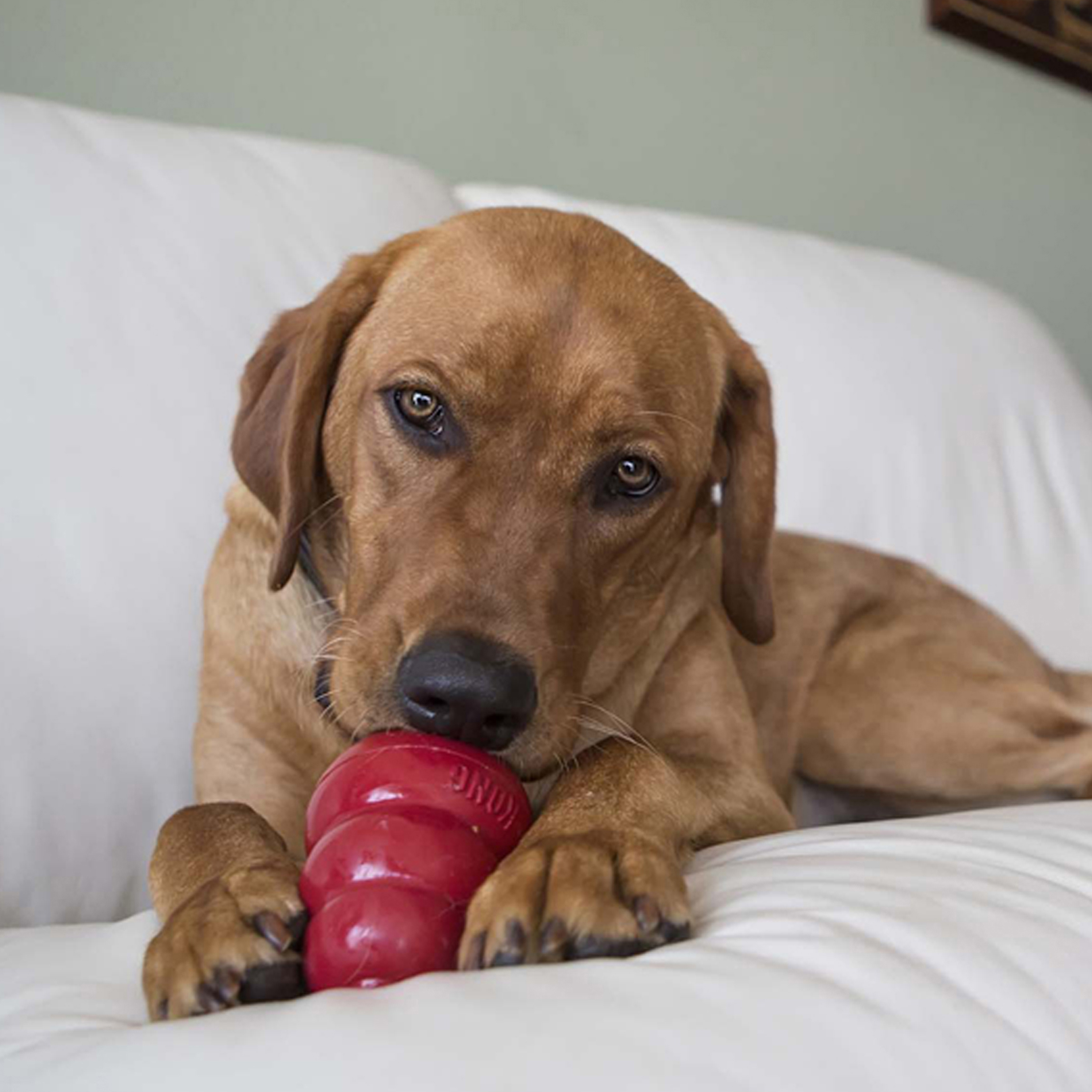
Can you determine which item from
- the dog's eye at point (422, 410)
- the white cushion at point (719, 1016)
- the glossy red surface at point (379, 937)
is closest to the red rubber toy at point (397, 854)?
the glossy red surface at point (379, 937)

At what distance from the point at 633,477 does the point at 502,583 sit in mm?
353

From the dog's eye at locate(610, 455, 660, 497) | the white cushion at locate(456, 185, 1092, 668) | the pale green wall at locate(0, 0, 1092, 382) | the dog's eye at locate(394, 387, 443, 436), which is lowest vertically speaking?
the white cushion at locate(456, 185, 1092, 668)

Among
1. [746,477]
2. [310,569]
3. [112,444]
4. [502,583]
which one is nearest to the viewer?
[502,583]

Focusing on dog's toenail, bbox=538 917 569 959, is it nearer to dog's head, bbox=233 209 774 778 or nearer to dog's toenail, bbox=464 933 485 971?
dog's toenail, bbox=464 933 485 971

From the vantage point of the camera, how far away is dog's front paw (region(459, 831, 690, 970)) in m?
1.17

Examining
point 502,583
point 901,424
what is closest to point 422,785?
point 502,583

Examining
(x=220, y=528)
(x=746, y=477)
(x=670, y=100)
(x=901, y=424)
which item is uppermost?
(x=670, y=100)

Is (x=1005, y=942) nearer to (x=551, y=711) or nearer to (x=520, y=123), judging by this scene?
(x=551, y=711)

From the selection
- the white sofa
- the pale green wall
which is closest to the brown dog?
the white sofa

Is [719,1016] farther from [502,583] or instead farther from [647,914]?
[502,583]

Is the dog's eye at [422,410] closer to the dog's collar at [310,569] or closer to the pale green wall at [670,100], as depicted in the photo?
the dog's collar at [310,569]

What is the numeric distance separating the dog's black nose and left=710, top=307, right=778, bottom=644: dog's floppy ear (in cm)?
74

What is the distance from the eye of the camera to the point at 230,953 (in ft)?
3.92

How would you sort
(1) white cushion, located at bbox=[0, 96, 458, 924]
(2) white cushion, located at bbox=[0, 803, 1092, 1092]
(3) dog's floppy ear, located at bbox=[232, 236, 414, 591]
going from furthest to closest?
1. (1) white cushion, located at bbox=[0, 96, 458, 924]
2. (3) dog's floppy ear, located at bbox=[232, 236, 414, 591]
3. (2) white cushion, located at bbox=[0, 803, 1092, 1092]
